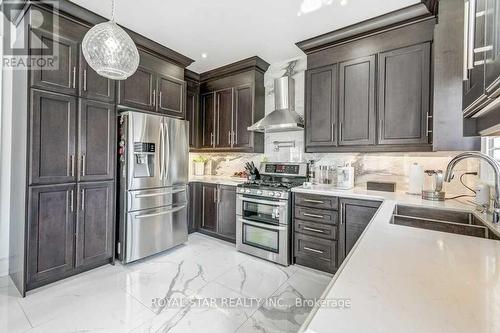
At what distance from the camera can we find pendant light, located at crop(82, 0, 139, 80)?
5.49 feet

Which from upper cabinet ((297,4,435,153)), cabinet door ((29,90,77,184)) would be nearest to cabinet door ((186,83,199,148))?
cabinet door ((29,90,77,184))

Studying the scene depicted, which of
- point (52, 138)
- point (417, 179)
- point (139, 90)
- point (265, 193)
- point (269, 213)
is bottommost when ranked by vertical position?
point (269, 213)

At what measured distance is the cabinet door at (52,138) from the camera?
2156 millimetres

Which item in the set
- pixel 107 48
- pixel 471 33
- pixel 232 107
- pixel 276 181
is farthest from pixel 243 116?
pixel 471 33

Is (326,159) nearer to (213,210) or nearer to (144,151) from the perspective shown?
(213,210)

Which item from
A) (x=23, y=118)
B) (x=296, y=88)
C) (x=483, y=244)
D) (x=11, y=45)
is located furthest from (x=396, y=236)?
(x=11, y=45)

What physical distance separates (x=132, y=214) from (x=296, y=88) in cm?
282

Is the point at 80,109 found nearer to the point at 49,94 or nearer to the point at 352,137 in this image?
the point at 49,94

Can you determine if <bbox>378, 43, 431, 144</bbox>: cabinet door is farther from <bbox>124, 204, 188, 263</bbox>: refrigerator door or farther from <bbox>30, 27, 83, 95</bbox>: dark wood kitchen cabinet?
<bbox>30, 27, 83, 95</bbox>: dark wood kitchen cabinet

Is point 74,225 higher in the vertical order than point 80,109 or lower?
lower

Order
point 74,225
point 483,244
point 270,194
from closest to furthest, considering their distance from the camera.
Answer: point 483,244 < point 74,225 < point 270,194

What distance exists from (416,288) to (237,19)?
110 inches

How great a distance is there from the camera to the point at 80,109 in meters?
2.46

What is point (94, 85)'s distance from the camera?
257 cm
